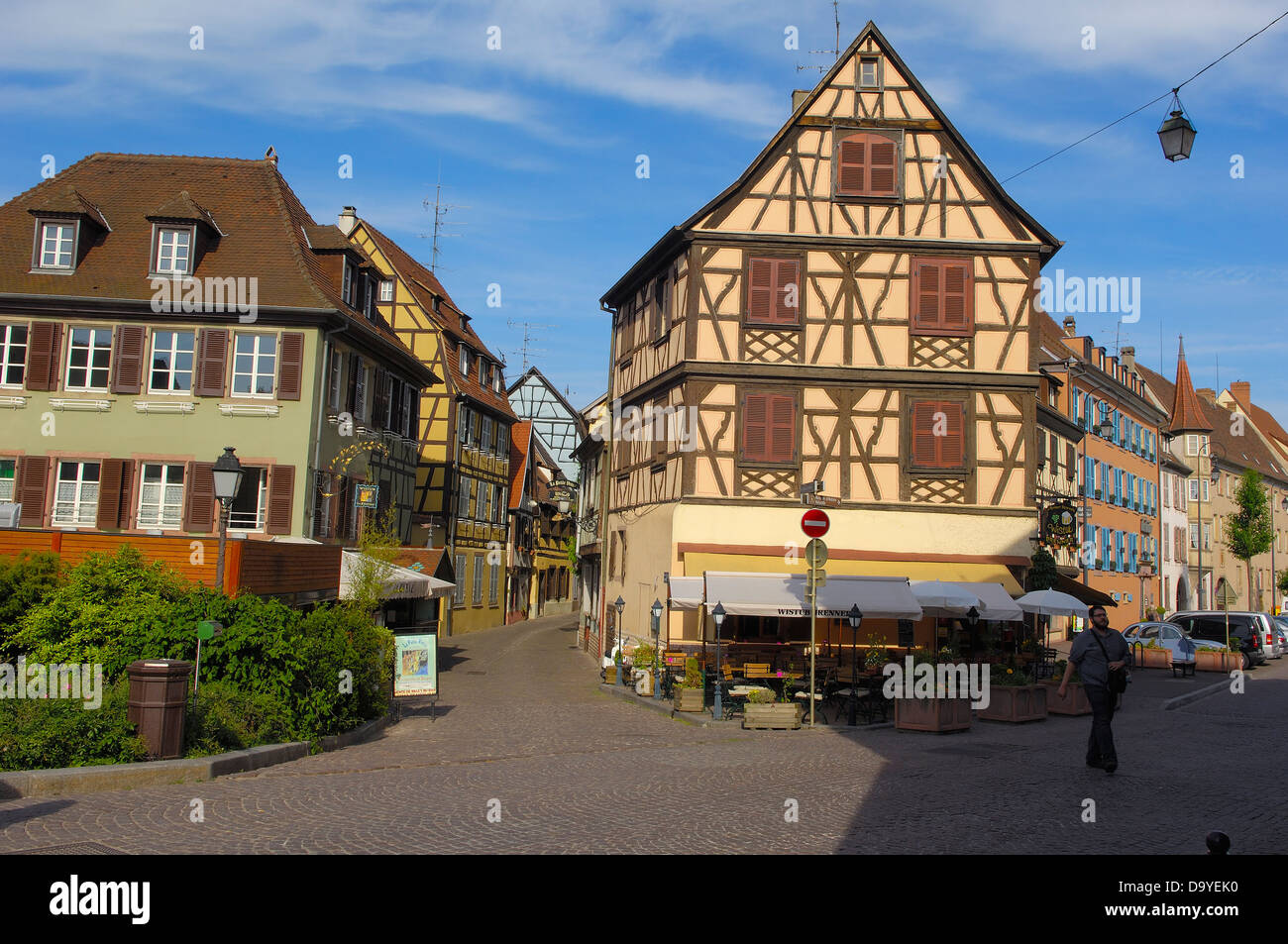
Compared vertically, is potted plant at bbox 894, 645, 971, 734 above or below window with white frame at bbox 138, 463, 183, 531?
below

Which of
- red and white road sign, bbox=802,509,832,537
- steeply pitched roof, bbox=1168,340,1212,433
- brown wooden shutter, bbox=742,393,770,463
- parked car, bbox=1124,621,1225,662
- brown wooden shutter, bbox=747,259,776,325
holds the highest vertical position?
steeply pitched roof, bbox=1168,340,1212,433

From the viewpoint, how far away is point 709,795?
11078mm

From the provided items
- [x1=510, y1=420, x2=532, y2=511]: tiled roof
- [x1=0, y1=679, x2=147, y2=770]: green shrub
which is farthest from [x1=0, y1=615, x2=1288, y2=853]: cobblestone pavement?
[x1=510, y1=420, x2=532, y2=511]: tiled roof

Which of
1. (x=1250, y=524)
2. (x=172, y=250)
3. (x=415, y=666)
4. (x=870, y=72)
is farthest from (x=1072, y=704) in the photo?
(x=1250, y=524)

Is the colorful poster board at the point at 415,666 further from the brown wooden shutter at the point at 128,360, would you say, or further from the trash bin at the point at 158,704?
the brown wooden shutter at the point at 128,360

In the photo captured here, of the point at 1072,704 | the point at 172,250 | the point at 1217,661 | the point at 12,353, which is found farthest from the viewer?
the point at 1217,661

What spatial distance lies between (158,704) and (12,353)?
18.1 m

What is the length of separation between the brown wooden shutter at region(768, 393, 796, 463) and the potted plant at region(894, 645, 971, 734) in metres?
9.01

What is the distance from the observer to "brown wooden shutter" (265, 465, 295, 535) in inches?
993

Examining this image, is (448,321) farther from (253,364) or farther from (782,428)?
(782,428)

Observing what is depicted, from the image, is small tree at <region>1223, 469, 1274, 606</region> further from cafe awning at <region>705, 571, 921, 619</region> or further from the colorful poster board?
the colorful poster board
